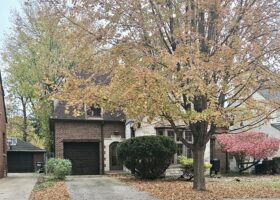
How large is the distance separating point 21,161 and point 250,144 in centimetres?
3376

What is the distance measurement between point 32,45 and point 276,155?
21.1 m

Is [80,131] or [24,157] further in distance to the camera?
[24,157]

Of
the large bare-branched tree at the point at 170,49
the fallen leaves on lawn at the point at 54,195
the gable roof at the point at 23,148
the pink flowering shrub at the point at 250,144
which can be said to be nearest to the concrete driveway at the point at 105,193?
Answer: the fallen leaves on lawn at the point at 54,195

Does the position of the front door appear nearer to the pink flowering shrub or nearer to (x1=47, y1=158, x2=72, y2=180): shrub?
(x1=47, y1=158, x2=72, y2=180): shrub

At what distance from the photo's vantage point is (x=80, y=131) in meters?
30.6

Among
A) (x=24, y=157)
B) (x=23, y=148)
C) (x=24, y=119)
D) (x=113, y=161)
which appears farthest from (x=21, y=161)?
(x=113, y=161)

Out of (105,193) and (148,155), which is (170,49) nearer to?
(105,193)

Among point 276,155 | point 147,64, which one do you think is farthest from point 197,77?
point 276,155

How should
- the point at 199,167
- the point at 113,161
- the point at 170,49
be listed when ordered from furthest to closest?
the point at 113,161, the point at 199,167, the point at 170,49

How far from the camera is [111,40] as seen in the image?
14594mm

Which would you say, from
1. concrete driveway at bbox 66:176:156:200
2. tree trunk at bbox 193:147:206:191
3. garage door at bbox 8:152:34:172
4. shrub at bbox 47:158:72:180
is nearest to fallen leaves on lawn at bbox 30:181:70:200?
concrete driveway at bbox 66:176:156:200

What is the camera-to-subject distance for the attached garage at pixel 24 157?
180 feet

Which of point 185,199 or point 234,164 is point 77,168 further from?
point 185,199

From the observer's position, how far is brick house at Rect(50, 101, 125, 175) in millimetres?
30234
